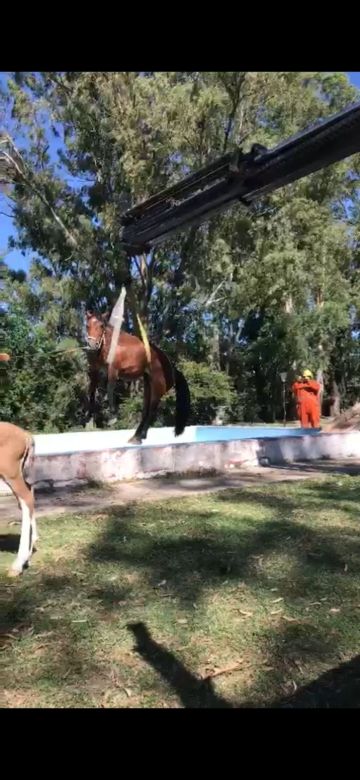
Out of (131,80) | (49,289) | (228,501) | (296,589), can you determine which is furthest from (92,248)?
(296,589)

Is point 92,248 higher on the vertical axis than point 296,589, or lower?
higher

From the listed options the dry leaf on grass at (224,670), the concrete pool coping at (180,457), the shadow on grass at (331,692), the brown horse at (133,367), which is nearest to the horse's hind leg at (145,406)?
the brown horse at (133,367)

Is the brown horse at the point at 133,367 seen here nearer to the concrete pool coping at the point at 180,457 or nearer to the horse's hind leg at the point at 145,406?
the horse's hind leg at the point at 145,406

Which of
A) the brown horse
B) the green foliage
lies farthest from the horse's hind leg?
the green foliage

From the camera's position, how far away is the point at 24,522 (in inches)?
213

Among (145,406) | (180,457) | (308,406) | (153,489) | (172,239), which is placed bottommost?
(153,489)

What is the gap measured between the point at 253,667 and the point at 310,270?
24.9 m

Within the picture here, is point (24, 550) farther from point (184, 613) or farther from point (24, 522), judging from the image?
point (184, 613)

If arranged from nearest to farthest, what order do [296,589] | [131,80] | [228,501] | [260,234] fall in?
[296,589] → [228,501] → [131,80] → [260,234]

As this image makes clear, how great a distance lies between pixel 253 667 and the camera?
143 inches

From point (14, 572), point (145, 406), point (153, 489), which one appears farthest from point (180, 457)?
point (14, 572)

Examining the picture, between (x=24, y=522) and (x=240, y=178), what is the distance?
328 centimetres
